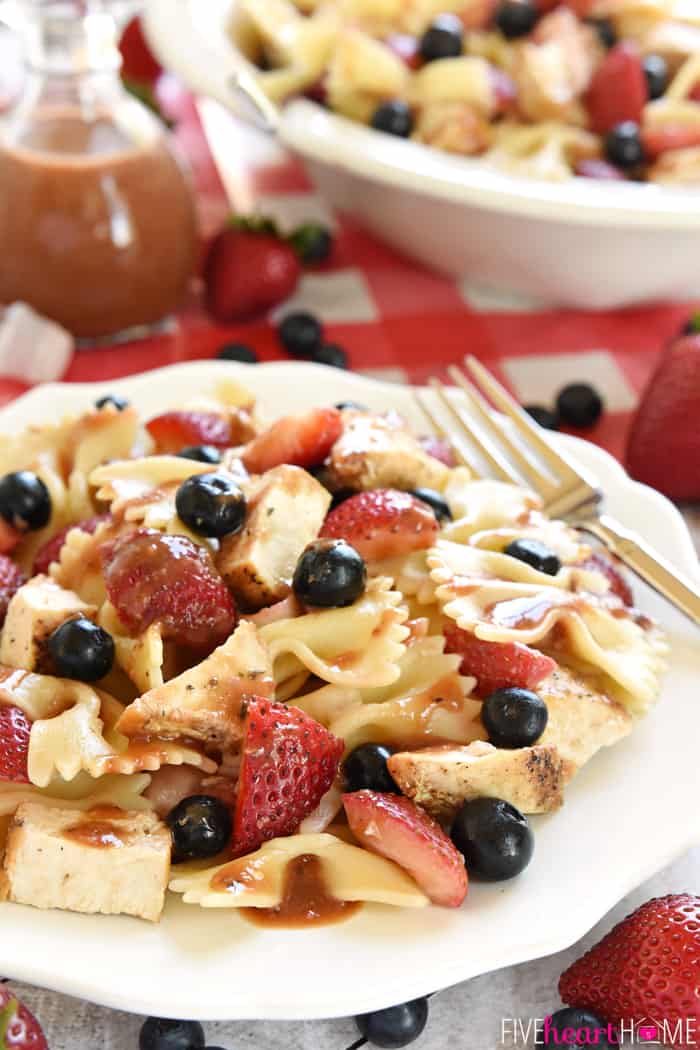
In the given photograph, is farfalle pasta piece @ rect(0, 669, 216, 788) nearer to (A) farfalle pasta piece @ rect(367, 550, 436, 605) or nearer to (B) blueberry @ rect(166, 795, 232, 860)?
(B) blueberry @ rect(166, 795, 232, 860)

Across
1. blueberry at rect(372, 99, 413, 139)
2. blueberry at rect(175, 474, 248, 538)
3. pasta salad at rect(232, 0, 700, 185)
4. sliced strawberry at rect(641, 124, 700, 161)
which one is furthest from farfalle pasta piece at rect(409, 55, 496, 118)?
blueberry at rect(175, 474, 248, 538)

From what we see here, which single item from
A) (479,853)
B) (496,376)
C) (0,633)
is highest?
(479,853)

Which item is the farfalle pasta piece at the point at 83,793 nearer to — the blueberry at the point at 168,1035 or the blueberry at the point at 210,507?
the blueberry at the point at 168,1035

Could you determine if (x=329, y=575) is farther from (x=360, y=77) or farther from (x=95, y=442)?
(x=360, y=77)

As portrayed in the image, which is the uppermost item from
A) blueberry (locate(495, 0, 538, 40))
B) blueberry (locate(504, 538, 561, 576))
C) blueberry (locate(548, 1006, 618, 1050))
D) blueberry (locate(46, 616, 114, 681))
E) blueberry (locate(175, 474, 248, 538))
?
blueberry (locate(495, 0, 538, 40))

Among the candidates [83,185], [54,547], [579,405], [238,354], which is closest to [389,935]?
[54,547]

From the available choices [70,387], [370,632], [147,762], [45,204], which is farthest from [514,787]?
[45,204]

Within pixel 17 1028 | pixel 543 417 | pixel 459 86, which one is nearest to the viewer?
pixel 17 1028

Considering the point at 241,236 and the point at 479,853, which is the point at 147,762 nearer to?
the point at 479,853
